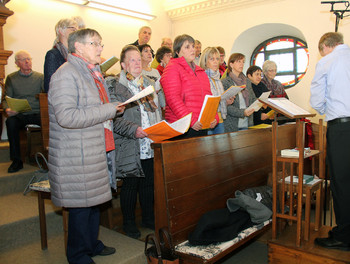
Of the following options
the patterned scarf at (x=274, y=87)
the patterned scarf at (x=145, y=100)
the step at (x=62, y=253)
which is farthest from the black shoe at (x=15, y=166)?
the patterned scarf at (x=274, y=87)

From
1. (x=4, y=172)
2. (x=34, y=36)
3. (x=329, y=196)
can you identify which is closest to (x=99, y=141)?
(x=4, y=172)

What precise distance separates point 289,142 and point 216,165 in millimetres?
1455

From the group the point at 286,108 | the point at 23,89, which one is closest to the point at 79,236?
the point at 286,108

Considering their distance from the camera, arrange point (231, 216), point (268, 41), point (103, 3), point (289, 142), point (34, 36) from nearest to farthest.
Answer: point (231, 216) < point (289, 142) < point (34, 36) < point (103, 3) < point (268, 41)

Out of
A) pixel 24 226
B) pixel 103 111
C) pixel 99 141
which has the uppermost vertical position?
pixel 103 111

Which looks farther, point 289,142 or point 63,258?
point 289,142

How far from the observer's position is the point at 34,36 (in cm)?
553

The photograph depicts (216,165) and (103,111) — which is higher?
(103,111)

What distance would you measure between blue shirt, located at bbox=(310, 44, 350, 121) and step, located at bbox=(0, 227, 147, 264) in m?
1.72

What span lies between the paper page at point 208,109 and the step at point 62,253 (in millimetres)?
1103

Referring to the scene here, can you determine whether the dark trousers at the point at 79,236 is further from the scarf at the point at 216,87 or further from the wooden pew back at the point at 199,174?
the scarf at the point at 216,87

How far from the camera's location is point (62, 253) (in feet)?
8.21

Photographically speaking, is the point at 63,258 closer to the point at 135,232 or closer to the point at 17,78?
the point at 135,232

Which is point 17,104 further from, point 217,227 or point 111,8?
point 111,8
